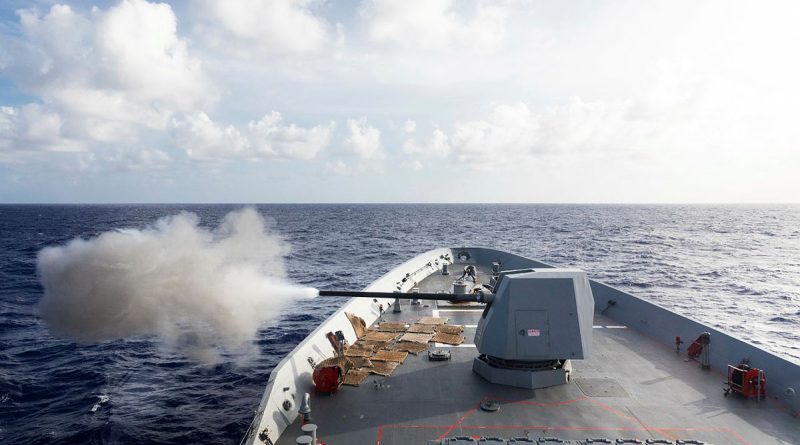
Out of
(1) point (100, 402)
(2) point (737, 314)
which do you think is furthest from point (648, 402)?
(2) point (737, 314)

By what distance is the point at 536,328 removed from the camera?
10828 millimetres

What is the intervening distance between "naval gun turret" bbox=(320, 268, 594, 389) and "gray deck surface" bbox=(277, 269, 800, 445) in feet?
1.35

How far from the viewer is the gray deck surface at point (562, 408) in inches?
351

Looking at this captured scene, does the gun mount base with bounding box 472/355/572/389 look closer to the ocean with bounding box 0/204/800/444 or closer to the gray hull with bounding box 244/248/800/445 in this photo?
the gray hull with bounding box 244/248/800/445

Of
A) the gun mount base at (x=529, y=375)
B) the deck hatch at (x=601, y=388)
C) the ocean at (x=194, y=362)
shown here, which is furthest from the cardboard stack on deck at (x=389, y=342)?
the ocean at (x=194, y=362)

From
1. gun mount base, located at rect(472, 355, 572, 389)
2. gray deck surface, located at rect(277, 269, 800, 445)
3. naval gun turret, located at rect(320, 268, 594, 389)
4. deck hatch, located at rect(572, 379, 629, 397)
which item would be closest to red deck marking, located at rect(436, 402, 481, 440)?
gray deck surface, located at rect(277, 269, 800, 445)

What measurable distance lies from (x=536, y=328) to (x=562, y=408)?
1732mm

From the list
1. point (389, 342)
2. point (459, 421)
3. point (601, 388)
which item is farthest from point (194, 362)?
point (601, 388)

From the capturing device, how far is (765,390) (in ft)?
34.7

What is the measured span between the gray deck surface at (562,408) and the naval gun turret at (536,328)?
411 mm

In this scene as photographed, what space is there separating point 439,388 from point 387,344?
3.09m

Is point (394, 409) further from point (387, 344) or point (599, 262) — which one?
point (599, 262)

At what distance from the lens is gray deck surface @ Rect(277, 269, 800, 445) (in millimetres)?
8906

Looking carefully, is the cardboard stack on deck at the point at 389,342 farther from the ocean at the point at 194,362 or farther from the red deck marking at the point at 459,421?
the ocean at the point at 194,362
